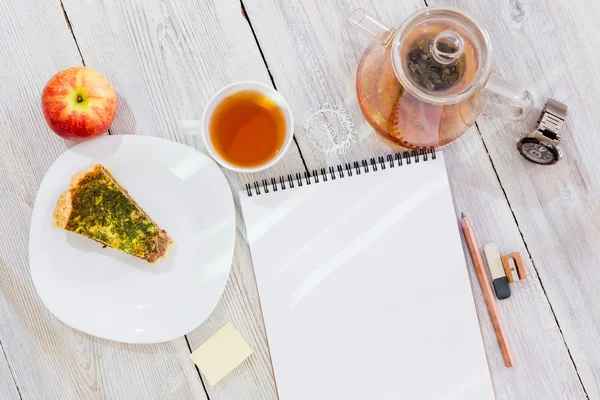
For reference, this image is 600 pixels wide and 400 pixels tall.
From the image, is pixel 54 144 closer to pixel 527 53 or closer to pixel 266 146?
pixel 266 146

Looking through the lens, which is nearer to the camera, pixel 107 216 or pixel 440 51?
pixel 440 51

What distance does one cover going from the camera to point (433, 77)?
783 millimetres

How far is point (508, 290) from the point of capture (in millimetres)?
938

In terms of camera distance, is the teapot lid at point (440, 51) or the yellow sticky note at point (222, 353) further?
the yellow sticky note at point (222, 353)

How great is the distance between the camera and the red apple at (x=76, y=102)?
0.88 meters

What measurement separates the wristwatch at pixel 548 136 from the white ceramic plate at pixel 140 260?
20.9 inches

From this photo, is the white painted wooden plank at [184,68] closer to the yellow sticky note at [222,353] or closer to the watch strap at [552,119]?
the yellow sticky note at [222,353]

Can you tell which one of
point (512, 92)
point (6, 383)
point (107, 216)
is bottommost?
point (6, 383)

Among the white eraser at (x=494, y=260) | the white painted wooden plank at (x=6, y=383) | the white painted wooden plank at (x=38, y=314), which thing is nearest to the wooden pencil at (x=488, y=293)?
the white eraser at (x=494, y=260)

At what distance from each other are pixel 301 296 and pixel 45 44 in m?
0.64

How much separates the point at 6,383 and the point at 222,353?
0.40 metres

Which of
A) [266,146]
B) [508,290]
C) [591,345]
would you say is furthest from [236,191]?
Answer: [591,345]

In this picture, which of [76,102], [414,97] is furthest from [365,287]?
[76,102]

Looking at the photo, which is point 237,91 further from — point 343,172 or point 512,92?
point 512,92
